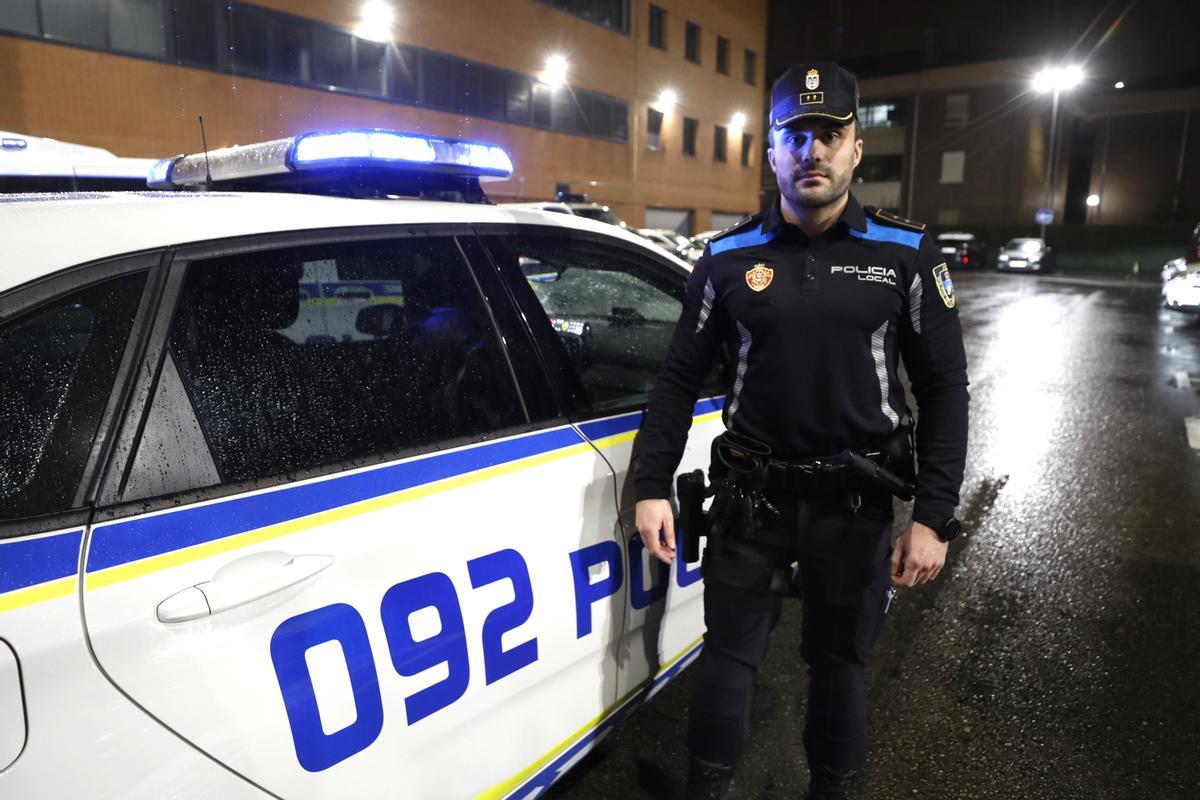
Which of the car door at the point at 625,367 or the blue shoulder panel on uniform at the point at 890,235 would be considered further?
the car door at the point at 625,367

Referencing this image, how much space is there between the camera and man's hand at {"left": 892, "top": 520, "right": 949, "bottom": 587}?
1.83 m

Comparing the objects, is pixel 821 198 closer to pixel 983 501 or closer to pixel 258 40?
pixel 983 501

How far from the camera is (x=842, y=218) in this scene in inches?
71.0

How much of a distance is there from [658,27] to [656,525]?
100 feet

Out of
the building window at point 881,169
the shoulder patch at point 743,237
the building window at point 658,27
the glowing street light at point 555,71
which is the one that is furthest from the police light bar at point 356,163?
the building window at point 881,169


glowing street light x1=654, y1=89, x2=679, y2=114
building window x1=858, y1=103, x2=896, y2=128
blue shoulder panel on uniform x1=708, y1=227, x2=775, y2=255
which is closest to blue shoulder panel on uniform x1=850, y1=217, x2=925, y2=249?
blue shoulder panel on uniform x1=708, y1=227, x2=775, y2=255

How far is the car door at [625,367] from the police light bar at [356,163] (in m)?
0.23

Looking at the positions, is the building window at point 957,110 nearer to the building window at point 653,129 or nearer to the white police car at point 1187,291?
the building window at point 653,129

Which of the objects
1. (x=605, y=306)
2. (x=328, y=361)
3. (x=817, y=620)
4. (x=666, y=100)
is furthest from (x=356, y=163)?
(x=666, y=100)

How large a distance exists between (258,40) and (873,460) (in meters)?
18.9

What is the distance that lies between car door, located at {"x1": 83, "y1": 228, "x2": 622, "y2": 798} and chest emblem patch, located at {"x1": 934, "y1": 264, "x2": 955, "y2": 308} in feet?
2.83

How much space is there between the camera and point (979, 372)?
852 centimetres

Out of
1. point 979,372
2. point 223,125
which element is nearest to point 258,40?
point 223,125

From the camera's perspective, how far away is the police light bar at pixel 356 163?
5.97 ft
